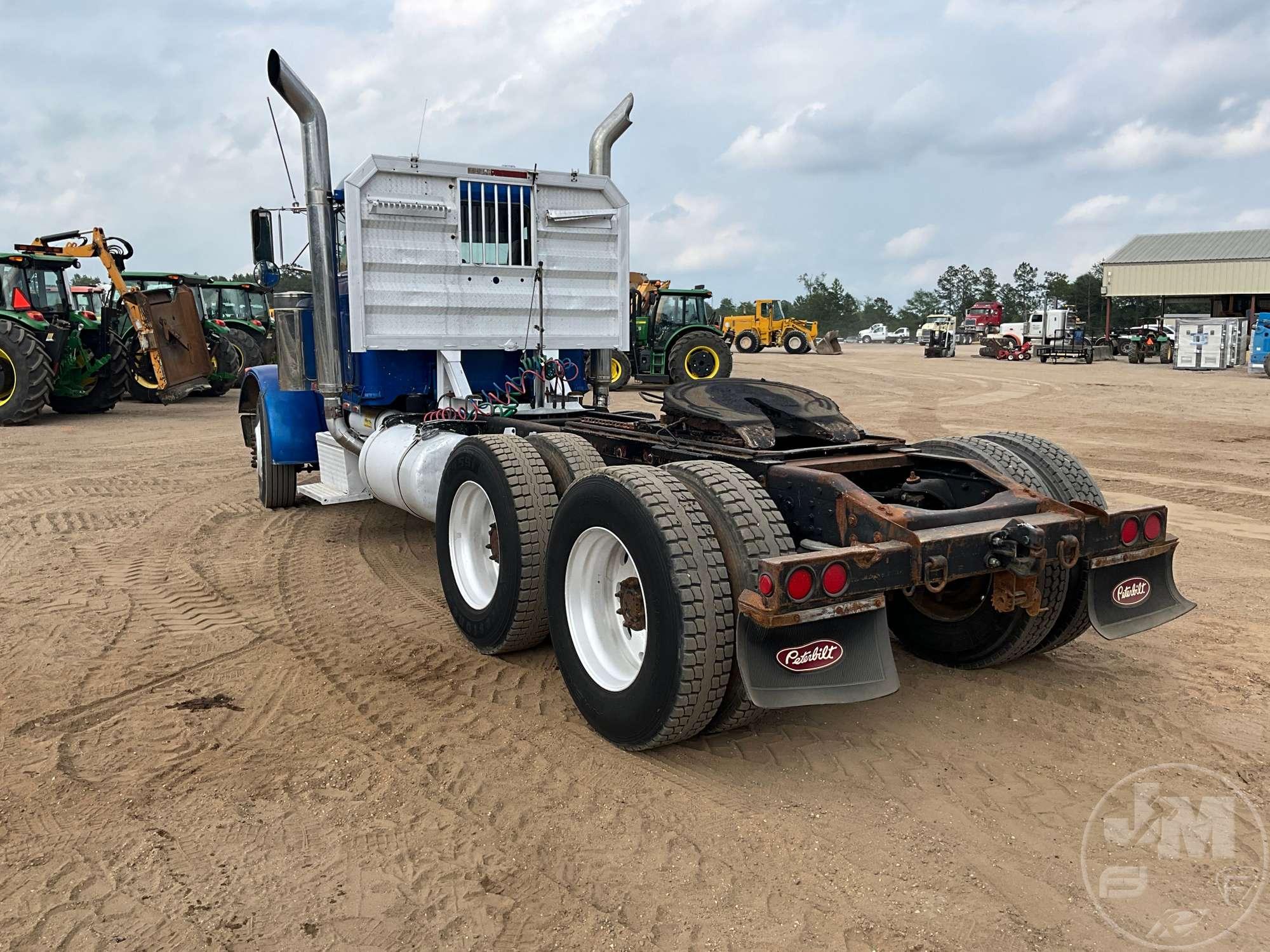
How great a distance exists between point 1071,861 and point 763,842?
0.95m

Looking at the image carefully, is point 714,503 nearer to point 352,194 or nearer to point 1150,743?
point 1150,743

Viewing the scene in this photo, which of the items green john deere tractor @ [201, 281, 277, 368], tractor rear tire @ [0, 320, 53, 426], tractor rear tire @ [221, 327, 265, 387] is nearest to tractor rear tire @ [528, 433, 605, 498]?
tractor rear tire @ [0, 320, 53, 426]

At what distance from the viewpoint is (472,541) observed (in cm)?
516

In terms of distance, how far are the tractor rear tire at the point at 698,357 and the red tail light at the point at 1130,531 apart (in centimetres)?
1762

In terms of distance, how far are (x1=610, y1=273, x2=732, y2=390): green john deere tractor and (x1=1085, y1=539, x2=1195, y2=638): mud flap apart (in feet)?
57.7

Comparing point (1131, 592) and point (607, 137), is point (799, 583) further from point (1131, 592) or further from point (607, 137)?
point (607, 137)

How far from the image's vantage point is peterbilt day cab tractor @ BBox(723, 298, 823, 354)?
40.1 meters

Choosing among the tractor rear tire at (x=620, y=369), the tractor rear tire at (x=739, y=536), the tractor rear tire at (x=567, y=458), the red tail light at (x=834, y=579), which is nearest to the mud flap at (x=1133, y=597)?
the red tail light at (x=834, y=579)

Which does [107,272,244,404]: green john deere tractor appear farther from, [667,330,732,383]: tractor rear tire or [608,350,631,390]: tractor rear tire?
[667,330,732,383]: tractor rear tire

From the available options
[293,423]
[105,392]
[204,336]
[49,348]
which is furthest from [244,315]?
[293,423]

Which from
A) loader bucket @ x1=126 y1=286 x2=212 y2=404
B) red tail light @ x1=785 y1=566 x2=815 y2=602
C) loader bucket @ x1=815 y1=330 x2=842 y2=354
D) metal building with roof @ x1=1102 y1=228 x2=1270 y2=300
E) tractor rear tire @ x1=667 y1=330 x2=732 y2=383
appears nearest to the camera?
red tail light @ x1=785 y1=566 x2=815 y2=602

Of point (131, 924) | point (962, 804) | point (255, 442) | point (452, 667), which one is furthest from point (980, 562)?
point (255, 442)

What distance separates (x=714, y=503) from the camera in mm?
3486

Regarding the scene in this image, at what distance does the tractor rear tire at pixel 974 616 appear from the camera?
4117 millimetres
